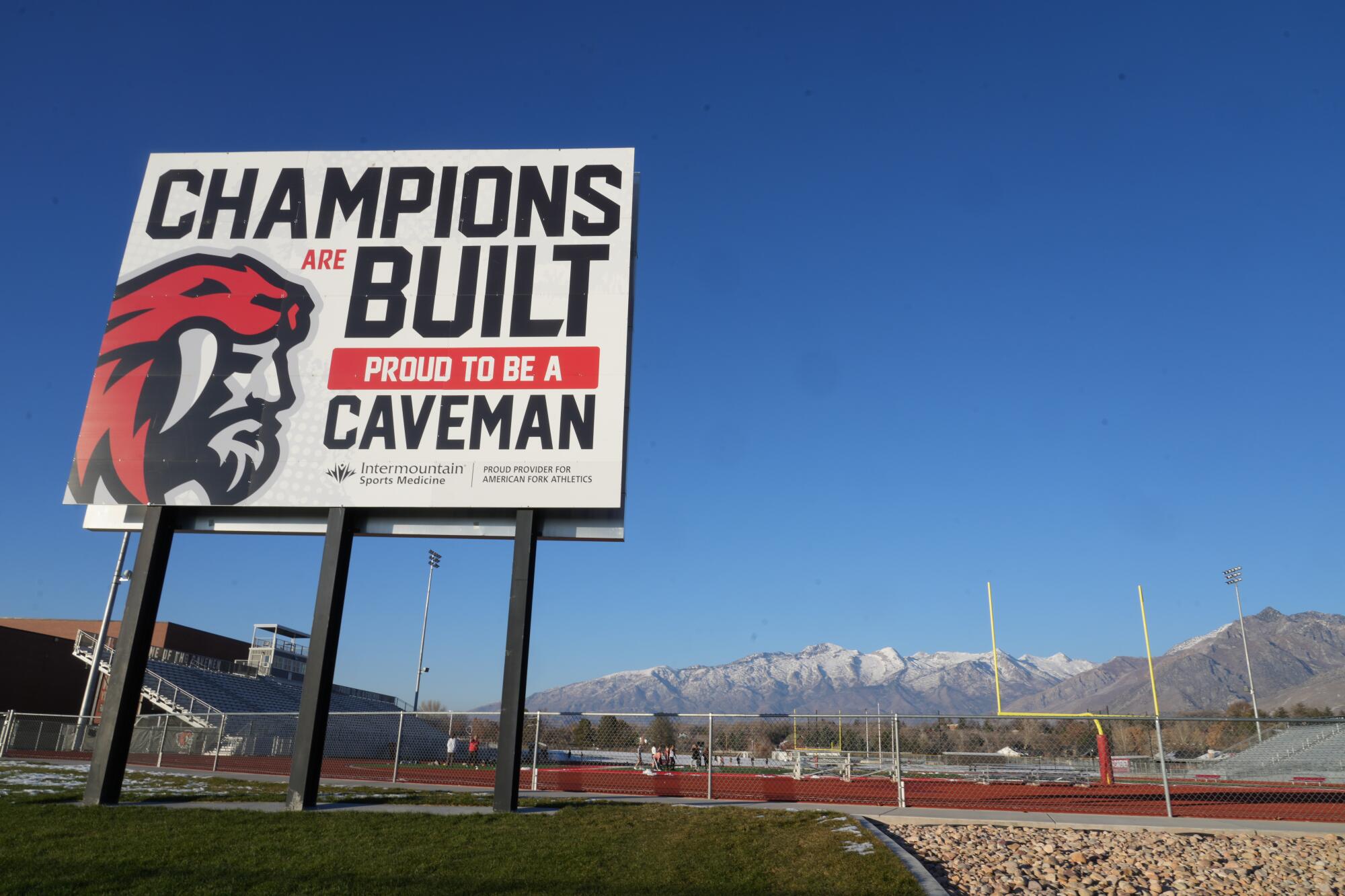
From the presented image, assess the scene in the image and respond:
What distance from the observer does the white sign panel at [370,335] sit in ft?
48.4

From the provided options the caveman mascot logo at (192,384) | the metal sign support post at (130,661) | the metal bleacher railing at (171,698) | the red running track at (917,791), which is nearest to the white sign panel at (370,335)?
the caveman mascot logo at (192,384)

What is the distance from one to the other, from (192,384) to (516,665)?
7.95 metres

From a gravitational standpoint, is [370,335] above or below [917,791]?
above

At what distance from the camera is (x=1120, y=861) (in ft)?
33.9

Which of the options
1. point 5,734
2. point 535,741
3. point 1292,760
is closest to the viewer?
point 535,741

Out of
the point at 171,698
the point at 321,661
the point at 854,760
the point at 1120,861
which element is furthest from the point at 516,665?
the point at 171,698

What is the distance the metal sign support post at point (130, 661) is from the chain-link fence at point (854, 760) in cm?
460

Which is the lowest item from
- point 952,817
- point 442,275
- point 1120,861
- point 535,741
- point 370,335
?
point 1120,861

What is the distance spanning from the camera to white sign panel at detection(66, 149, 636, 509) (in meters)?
14.8

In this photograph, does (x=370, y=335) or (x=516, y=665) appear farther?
(x=370, y=335)

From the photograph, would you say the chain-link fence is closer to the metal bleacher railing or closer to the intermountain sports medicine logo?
the metal bleacher railing

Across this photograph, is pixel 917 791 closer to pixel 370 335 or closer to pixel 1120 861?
pixel 1120 861

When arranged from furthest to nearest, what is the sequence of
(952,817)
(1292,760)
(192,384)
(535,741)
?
(1292,760) < (535,741) < (192,384) < (952,817)

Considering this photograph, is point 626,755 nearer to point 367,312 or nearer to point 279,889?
point 367,312
